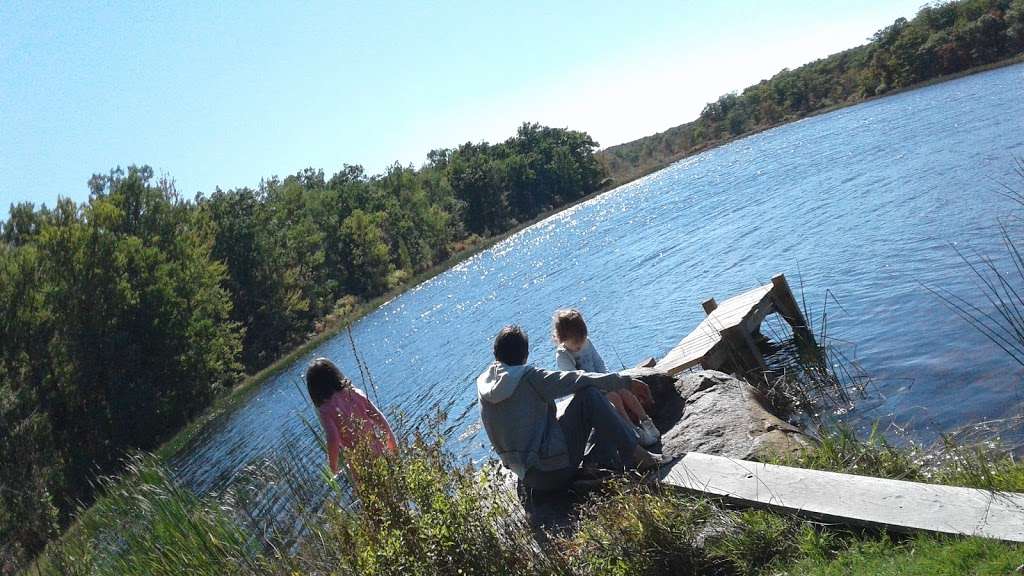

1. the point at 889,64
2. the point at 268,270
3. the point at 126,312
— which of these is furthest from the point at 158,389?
the point at 889,64

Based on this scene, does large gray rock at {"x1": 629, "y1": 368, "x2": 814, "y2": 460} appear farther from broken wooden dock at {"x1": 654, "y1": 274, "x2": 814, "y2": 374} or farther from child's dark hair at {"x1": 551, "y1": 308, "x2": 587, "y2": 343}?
broken wooden dock at {"x1": 654, "y1": 274, "x2": 814, "y2": 374}

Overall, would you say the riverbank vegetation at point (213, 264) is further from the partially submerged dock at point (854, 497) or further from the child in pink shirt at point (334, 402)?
the partially submerged dock at point (854, 497)

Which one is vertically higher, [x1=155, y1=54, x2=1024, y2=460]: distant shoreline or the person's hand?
the person's hand

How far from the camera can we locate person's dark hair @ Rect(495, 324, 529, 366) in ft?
19.5

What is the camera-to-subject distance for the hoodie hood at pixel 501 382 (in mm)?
5785

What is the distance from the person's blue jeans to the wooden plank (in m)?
0.45

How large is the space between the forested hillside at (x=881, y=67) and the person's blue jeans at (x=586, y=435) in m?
62.1

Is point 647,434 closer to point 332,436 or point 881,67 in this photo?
point 332,436

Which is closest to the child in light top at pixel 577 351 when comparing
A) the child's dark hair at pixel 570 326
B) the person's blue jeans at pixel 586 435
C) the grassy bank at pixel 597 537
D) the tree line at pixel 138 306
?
the child's dark hair at pixel 570 326

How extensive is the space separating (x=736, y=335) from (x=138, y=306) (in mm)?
34114

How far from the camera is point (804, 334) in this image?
35.9 feet

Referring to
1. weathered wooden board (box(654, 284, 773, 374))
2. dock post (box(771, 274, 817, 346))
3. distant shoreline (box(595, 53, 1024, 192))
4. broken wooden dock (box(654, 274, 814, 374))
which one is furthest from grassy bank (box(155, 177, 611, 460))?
distant shoreline (box(595, 53, 1024, 192))

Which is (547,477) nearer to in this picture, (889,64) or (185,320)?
(185,320)

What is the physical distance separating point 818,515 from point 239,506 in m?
4.55
